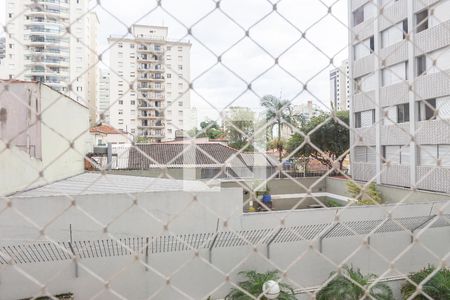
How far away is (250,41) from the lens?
0.61 metres

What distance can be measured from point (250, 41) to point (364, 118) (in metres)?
9.13

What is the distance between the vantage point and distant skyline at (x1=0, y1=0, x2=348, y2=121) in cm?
62

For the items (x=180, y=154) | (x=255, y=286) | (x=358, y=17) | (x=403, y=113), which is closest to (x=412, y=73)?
(x=180, y=154)

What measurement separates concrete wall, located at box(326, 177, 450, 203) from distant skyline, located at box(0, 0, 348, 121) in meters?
5.17

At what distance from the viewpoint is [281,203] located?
9.01 meters

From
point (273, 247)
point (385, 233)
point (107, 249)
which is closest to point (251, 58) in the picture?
point (107, 249)

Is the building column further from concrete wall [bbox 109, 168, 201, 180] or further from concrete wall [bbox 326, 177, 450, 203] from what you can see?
concrete wall [bbox 109, 168, 201, 180]

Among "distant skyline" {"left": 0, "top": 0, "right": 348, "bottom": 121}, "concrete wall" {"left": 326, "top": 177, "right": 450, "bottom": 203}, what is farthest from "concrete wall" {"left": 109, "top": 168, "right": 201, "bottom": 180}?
"distant skyline" {"left": 0, "top": 0, "right": 348, "bottom": 121}

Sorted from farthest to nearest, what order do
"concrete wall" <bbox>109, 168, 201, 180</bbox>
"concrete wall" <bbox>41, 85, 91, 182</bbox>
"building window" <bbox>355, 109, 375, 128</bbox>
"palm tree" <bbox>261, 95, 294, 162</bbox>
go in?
"building window" <bbox>355, 109, 375, 128</bbox>
"concrete wall" <bbox>109, 168, 201, 180</bbox>
"concrete wall" <bbox>41, 85, 91, 182</bbox>
"palm tree" <bbox>261, 95, 294, 162</bbox>

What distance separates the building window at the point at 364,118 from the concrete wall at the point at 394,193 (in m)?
1.56

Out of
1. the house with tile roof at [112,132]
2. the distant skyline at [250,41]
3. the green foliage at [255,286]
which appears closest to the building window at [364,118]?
the green foliage at [255,286]

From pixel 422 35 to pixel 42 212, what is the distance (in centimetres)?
743

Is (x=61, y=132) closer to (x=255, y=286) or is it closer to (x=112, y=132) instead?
(x=255, y=286)

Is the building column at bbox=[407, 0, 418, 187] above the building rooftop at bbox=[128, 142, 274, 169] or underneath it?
above
